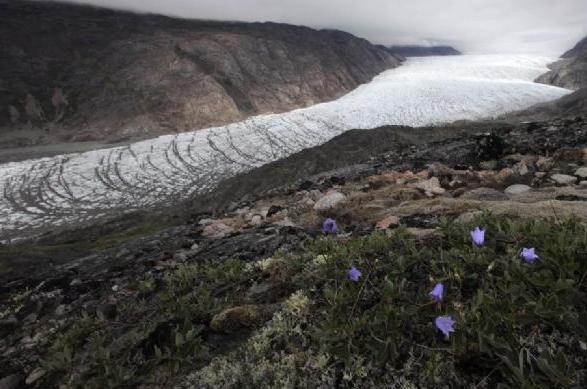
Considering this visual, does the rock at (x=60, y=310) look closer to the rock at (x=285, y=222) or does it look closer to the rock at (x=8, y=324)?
the rock at (x=8, y=324)

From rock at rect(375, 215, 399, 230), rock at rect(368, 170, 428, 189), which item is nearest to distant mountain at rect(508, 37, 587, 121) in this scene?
rock at rect(368, 170, 428, 189)

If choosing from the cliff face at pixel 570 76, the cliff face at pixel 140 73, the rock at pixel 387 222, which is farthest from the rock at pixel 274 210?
the cliff face at pixel 570 76

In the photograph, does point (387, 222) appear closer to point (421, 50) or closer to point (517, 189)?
point (517, 189)

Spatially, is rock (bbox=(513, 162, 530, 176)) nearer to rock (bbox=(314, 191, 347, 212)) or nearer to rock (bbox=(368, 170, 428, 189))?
rock (bbox=(368, 170, 428, 189))

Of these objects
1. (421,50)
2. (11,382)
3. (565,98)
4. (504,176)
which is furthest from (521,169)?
(421,50)

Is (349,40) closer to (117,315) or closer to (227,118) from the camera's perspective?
(227,118)

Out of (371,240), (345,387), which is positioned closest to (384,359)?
(345,387)
